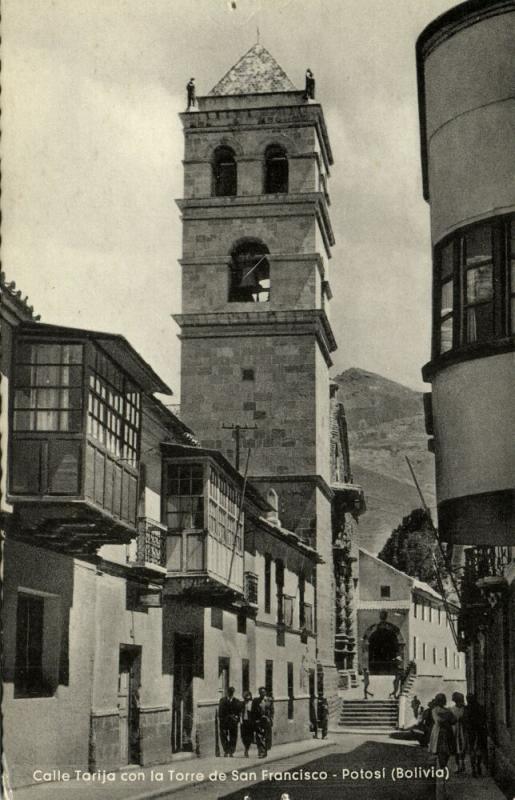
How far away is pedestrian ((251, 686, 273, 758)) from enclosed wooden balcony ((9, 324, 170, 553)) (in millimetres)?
9534

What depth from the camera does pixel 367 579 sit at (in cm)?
6412

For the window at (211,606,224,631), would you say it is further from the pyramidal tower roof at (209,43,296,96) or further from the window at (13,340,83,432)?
the pyramidal tower roof at (209,43,296,96)

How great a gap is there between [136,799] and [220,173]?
28.7 m

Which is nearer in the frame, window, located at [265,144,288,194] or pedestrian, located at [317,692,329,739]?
pedestrian, located at [317,692,329,739]

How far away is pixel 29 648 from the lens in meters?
16.5

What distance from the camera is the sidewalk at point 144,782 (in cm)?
1423

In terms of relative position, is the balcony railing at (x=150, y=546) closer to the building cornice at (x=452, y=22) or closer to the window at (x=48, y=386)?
the window at (x=48, y=386)

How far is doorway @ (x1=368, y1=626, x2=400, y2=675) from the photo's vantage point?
6272cm


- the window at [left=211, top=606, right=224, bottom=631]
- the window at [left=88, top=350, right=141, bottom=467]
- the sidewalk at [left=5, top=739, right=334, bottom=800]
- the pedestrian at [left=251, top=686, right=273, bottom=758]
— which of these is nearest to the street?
the sidewalk at [left=5, top=739, right=334, bottom=800]

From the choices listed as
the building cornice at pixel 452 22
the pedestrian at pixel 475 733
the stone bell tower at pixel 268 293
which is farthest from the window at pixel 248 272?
the building cornice at pixel 452 22

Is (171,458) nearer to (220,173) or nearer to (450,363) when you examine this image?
(450,363)

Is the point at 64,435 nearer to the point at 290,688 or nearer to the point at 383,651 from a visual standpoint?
the point at 290,688

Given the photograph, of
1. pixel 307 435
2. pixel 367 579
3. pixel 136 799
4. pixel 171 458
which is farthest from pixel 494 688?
pixel 367 579

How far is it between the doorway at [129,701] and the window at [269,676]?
12.5 m
